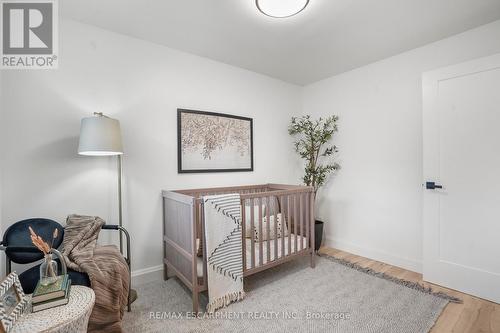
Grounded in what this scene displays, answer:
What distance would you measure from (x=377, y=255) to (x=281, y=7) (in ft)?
9.08

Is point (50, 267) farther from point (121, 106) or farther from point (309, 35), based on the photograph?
point (309, 35)

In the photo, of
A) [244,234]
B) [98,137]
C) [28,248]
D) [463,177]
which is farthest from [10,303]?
[463,177]

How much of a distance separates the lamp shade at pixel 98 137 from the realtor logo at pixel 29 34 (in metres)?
0.68

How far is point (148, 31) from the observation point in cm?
215

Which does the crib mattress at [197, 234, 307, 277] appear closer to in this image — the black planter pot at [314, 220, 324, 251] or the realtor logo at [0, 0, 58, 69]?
the black planter pot at [314, 220, 324, 251]

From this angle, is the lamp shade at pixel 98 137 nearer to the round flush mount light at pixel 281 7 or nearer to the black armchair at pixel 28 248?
the black armchair at pixel 28 248

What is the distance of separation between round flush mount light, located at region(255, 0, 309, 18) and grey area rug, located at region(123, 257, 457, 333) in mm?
2258

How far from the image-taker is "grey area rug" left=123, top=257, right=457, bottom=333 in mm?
1645

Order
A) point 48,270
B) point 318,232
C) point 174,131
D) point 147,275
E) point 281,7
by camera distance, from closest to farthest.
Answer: point 48,270, point 281,7, point 147,275, point 174,131, point 318,232

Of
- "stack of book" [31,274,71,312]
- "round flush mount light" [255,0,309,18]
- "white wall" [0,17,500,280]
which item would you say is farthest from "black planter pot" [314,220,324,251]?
"stack of book" [31,274,71,312]

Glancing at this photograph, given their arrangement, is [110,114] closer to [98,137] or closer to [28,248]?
[98,137]

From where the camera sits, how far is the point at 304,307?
1.87 meters

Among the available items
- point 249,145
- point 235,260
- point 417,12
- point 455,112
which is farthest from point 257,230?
point 417,12

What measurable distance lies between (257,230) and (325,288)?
2.64 ft
